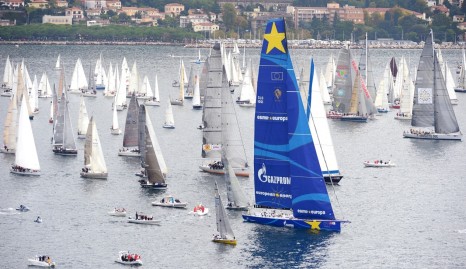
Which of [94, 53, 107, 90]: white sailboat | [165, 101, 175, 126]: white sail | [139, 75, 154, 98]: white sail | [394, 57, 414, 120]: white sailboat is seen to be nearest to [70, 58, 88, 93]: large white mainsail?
[94, 53, 107, 90]: white sailboat

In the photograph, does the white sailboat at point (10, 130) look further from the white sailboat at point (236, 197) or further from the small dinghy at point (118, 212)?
the white sailboat at point (236, 197)

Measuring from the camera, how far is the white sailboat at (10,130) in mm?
86000

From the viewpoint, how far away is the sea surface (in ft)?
195

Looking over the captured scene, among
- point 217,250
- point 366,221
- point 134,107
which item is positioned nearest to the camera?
point 217,250

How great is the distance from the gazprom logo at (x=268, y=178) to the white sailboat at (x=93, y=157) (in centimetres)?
1659

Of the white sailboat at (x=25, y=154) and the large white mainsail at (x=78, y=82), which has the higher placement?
the white sailboat at (x=25, y=154)

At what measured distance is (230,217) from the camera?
65.5m

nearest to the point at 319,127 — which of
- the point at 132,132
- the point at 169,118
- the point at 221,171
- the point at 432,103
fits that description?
the point at 221,171

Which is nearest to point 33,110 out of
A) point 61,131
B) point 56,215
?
point 61,131

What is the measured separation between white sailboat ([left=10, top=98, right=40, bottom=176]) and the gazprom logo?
66.8 ft

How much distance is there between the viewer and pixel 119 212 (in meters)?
67.1

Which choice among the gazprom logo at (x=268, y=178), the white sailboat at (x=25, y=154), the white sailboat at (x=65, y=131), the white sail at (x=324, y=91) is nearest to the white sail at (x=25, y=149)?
the white sailboat at (x=25, y=154)

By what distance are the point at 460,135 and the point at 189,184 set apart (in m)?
28.3

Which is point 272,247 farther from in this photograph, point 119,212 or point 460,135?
point 460,135
